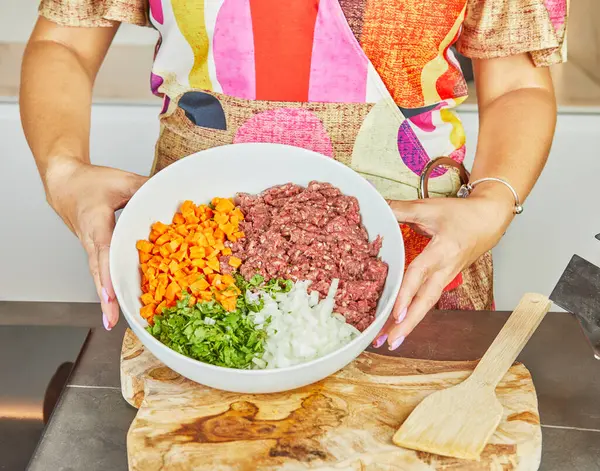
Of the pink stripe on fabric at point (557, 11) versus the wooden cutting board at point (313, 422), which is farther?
the pink stripe on fabric at point (557, 11)

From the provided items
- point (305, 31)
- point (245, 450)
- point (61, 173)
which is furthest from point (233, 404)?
point (305, 31)

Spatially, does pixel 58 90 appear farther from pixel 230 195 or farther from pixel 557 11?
pixel 557 11

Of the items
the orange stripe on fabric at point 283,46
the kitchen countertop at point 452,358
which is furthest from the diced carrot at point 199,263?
the orange stripe on fabric at point 283,46

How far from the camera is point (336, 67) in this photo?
43.3 inches

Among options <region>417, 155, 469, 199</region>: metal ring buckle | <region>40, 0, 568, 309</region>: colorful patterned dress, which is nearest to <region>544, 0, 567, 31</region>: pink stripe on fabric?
<region>40, 0, 568, 309</region>: colorful patterned dress

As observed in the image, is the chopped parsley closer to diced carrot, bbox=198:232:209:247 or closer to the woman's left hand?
diced carrot, bbox=198:232:209:247

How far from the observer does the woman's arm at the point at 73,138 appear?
97 centimetres

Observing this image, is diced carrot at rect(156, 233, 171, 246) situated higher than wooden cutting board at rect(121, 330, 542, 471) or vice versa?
diced carrot at rect(156, 233, 171, 246)

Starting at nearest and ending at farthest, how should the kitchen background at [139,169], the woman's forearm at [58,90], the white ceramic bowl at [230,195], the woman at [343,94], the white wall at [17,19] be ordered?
the white ceramic bowl at [230,195]
the woman at [343,94]
the woman's forearm at [58,90]
the kitchen background at [139,169]
the white wall at [17,19]

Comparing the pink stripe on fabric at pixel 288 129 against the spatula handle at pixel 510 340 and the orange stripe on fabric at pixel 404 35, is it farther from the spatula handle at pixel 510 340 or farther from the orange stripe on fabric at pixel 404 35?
the spatula handle at pixel 510 340

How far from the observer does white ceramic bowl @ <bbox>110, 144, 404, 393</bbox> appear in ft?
2.73

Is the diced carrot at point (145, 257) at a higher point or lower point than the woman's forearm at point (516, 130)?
lower

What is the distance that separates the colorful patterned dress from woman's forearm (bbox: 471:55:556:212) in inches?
2.0

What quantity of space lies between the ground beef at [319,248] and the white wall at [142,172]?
3.33ft
